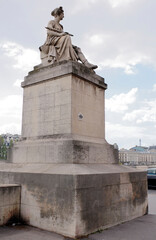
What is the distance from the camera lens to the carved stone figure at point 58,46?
8.61 meters

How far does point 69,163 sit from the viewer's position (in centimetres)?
678

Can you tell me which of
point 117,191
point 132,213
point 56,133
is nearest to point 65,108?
point 56,133

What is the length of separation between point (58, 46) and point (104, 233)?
21.4ft

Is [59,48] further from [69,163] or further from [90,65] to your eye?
[69,163]

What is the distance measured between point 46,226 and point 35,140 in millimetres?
2960

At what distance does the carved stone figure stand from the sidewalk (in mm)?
5742

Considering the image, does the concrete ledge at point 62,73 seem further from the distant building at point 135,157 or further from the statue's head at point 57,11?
the distant building at point 135,157

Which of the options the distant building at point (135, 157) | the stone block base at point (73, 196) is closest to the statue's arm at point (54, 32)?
the stone block base at point (73, 196)

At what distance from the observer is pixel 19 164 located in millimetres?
8016

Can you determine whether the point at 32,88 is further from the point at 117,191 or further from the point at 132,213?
the point at 132,213

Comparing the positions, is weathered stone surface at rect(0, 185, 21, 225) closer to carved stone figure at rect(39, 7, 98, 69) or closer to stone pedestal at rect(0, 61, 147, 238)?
stone pedestal at rect(0, 61, 147, 238)

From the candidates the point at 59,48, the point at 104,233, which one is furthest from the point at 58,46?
the point at 104,233

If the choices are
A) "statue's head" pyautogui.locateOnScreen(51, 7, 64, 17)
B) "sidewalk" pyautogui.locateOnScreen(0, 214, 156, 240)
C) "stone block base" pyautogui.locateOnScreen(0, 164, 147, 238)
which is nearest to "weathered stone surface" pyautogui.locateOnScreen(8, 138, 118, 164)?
"stone block base" pyautogui.locateOnScreen(0, 164, 147, 238)

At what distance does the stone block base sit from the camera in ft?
18.8
